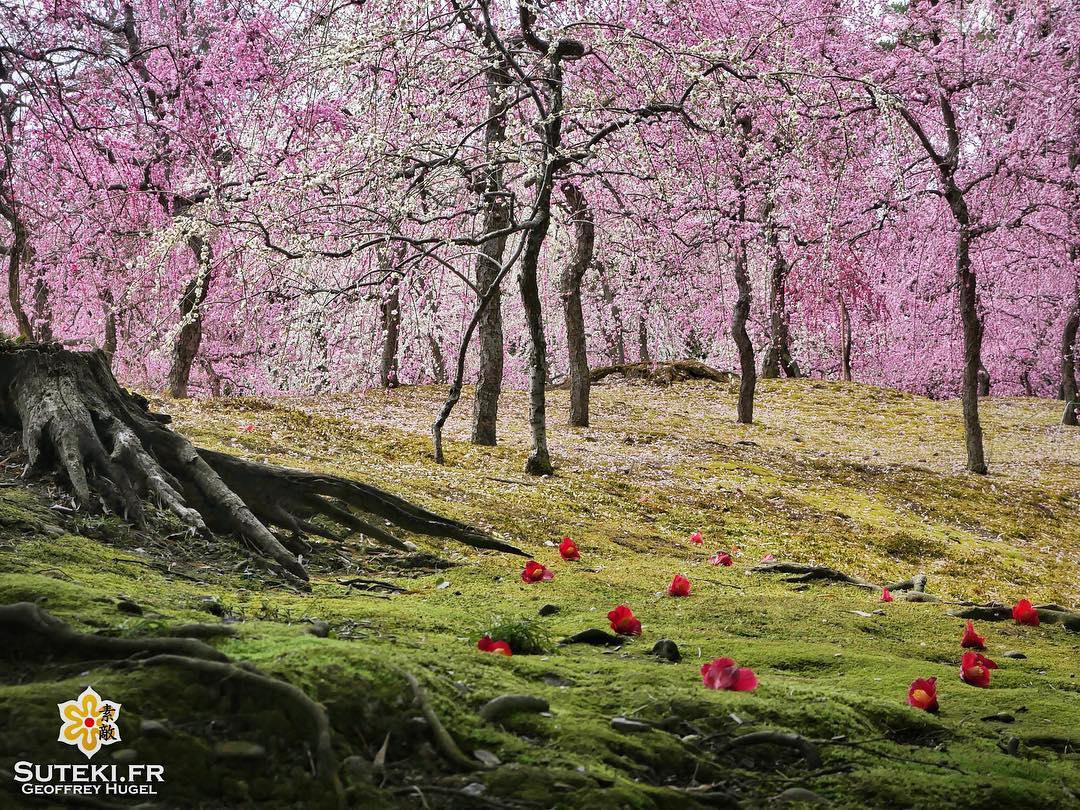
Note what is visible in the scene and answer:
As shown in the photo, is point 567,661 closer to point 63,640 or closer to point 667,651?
point 667,651

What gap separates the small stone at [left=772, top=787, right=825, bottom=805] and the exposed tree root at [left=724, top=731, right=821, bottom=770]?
0.22m

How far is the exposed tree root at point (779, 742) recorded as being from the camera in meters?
2.34

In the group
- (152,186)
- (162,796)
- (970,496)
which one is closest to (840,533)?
(970,496)

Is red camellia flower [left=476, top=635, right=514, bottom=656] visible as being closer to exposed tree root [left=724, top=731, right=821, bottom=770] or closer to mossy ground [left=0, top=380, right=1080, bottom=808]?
mossy ground [left=0, top=380, right=1080, bottom=808]

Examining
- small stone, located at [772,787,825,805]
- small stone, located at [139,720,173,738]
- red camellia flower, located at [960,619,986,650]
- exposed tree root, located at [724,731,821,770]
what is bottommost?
red camellia flower, located at [960,619,986,650]

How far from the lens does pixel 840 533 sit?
10406 mm

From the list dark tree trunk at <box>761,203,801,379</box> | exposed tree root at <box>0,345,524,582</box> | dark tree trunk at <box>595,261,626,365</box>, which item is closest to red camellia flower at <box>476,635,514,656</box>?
exposed tree root at <box>0,345,524,582</box>

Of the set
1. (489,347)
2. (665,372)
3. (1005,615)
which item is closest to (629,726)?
(1005,615)

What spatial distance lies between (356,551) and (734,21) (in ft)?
44.9

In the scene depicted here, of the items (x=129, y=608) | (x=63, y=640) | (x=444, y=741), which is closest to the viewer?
(x=444, y=741)

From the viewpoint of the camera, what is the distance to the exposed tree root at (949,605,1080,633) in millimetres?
5312

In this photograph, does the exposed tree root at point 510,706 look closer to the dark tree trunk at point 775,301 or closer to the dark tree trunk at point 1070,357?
the dark tree trunk at point 775,301

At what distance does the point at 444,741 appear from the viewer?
202cm

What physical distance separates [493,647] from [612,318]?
24120mm
